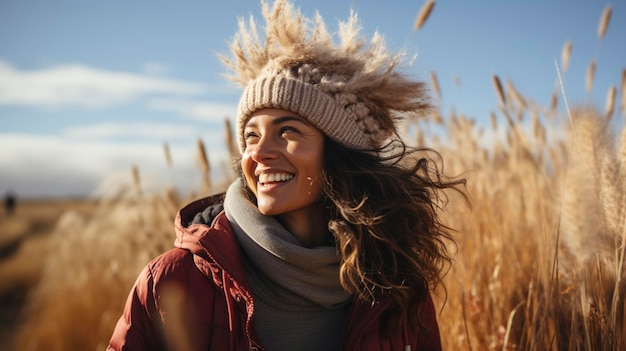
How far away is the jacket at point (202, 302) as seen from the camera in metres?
1.59

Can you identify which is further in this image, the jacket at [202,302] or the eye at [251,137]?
the eye at [251,137]

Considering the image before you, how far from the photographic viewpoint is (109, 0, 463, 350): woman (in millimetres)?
1659

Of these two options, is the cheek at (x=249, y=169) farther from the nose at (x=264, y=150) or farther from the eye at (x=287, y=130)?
the eye at (x=287, y=130)

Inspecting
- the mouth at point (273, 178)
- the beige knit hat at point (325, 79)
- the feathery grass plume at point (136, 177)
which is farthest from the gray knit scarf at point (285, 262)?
the feathery grass plume at point (136, 177)

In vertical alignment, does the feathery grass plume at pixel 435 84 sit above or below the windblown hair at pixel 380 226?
above

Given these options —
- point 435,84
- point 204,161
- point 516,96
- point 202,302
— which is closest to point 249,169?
point 202,302

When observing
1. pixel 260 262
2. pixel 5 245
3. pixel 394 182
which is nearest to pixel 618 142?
pixel 394 182

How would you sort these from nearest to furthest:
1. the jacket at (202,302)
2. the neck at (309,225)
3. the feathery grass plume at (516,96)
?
1. the jacket at (202,302)
2. the neck at (309,225)
3. the feathery grass plume at (516,96)

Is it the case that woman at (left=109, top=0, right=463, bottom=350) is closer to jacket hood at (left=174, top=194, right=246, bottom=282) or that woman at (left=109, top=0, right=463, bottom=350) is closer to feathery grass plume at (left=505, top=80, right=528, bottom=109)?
jacket hood at (left=174, top=194, right=246, bottom=282)

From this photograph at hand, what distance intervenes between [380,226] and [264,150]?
54cm

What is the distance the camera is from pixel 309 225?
208 centimetres

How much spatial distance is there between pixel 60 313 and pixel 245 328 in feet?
12.3

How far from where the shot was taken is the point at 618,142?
204 cm

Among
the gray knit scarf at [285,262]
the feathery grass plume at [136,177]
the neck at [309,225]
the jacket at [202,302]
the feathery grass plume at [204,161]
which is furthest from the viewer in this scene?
the feathery grass plume at [136,177]
